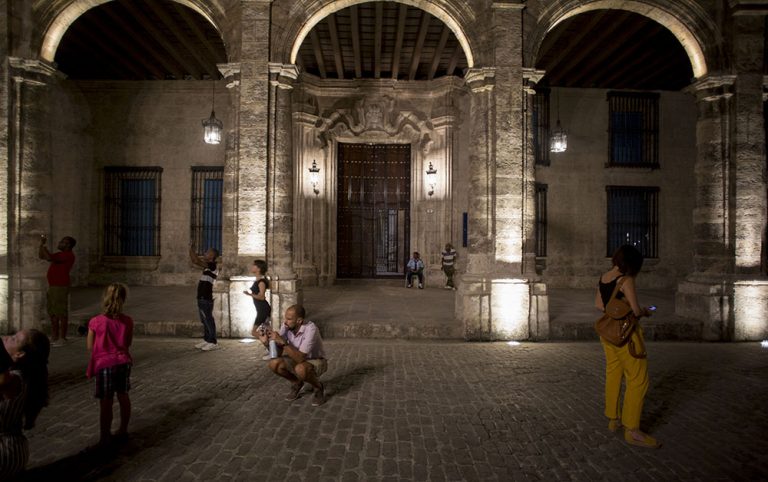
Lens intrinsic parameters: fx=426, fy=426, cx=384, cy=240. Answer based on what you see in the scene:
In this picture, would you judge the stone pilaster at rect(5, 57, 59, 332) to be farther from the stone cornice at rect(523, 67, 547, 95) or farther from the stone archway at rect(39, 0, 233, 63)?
the stone cornice at rect(523, 67, 547, 95)

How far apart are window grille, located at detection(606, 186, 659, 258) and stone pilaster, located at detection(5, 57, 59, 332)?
14304 millimetres

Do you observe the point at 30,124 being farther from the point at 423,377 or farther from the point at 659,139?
the point at 659,139

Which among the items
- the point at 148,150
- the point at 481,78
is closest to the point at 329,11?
the point at 481,78

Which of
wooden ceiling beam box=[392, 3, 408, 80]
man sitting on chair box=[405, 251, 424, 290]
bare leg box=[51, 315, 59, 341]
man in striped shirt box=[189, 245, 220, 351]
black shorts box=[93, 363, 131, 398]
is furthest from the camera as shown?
man sitting on chair box=[405, 251, 424, 290]

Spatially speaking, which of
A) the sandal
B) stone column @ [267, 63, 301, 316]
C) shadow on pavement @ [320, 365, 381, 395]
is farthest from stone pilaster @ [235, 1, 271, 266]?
the sandal

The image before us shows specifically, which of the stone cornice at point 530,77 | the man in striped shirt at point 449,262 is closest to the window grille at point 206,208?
the man in striped shirt at point 449,262

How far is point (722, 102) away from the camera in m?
7.71

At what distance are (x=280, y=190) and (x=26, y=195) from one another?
4.31 metres

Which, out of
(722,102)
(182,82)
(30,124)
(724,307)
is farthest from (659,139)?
(30,124)

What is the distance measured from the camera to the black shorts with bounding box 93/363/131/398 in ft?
10.7

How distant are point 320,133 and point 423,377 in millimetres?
9433

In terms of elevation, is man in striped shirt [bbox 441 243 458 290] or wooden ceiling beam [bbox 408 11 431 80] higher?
wooden ceiling beam [bbox 408 11 431 80]

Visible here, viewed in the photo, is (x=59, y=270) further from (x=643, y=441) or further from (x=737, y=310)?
(x=737, y=310)

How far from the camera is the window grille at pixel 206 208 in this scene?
12.9m
